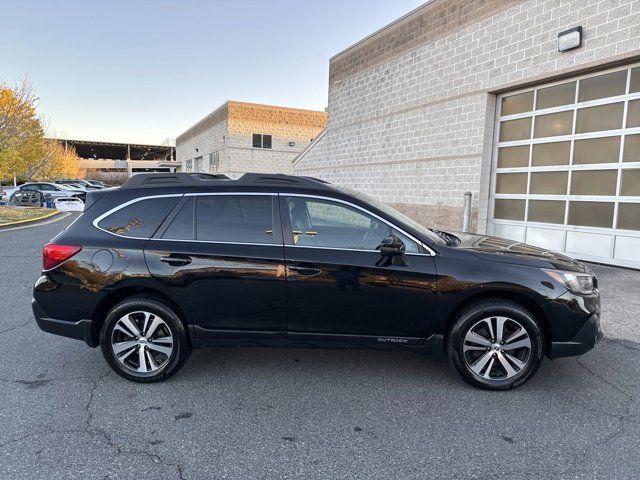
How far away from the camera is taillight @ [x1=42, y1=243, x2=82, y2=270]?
12.1 ft

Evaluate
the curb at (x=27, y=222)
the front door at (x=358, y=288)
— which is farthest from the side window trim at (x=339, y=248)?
the curb at (x=27, y=222)

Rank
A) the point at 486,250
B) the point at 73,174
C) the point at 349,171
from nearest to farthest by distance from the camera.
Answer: the point at 486,250 → the point at 349,171 → the point at 73,174

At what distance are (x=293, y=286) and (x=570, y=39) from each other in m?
7.80

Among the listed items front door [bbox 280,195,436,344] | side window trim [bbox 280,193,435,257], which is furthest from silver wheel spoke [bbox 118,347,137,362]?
side window trim [bbox 280,193,435,257]

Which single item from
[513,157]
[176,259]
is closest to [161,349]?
[176,259]

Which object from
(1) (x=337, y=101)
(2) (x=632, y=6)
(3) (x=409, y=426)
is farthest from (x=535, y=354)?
(1) (x=337, y=101)

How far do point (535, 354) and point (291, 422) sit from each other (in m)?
2.02

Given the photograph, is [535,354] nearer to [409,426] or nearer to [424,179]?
[409,426]

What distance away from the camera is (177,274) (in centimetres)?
361

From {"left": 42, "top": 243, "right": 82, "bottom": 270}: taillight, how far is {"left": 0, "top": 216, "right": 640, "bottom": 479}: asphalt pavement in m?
0.98

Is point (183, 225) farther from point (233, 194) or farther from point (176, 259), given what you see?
point (233, 194)

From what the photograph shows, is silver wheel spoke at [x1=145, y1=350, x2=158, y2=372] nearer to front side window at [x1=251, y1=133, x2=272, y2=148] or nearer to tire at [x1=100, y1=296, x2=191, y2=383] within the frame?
→ tire at [x1=100, y1=296, x2=191, y2=383]

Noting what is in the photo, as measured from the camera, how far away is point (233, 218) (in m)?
3.76

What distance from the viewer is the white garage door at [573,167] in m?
7.70
